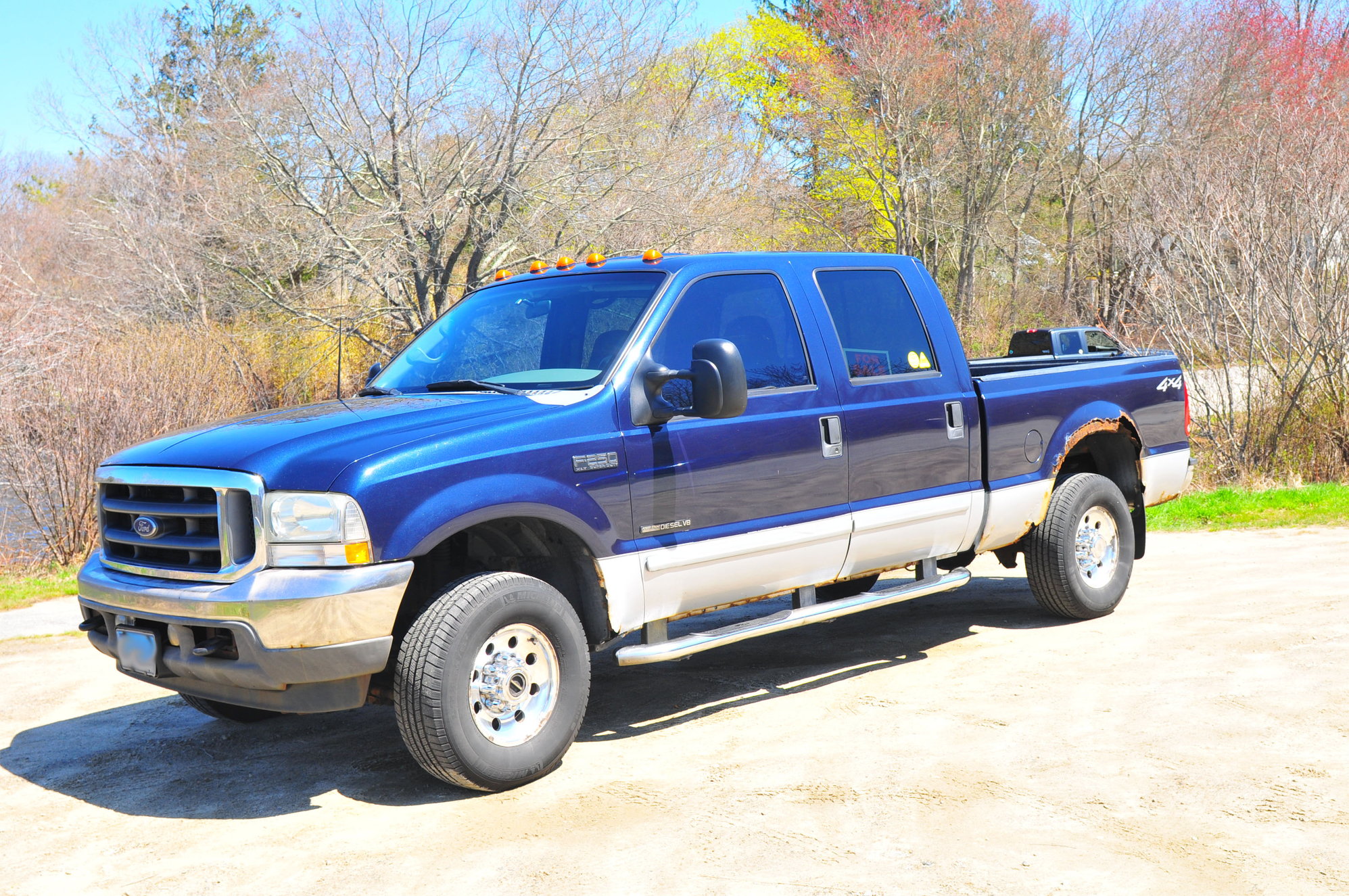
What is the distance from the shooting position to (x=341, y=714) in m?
6.07

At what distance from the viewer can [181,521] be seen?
4695mm

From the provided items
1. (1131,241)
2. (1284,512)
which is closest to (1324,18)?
(1131,241)

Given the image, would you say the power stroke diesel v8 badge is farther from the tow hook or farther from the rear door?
the tow hook

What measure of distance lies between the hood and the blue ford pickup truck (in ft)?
0.04

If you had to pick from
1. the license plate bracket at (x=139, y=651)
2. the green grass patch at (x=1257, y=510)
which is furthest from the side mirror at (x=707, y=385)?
the green grass patch at (x=1257, y=510)

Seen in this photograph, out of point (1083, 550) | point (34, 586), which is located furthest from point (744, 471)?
point (34, 586)

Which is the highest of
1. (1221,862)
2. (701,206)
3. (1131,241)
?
(701,206)

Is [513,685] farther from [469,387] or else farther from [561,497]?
[469,387]

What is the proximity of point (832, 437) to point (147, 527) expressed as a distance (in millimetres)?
2963

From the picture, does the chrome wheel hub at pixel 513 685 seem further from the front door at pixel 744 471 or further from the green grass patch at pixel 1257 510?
the green grass patch at pixel 1257 510

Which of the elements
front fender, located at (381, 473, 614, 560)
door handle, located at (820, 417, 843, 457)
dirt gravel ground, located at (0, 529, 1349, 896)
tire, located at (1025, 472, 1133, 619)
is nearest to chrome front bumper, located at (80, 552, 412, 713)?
front fender, located at (381, 473, 614, 560)

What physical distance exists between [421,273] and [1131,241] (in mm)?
11182

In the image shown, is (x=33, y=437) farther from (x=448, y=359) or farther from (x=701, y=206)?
(x=701, y=206)

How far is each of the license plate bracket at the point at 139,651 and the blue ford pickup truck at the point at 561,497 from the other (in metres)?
0.01
